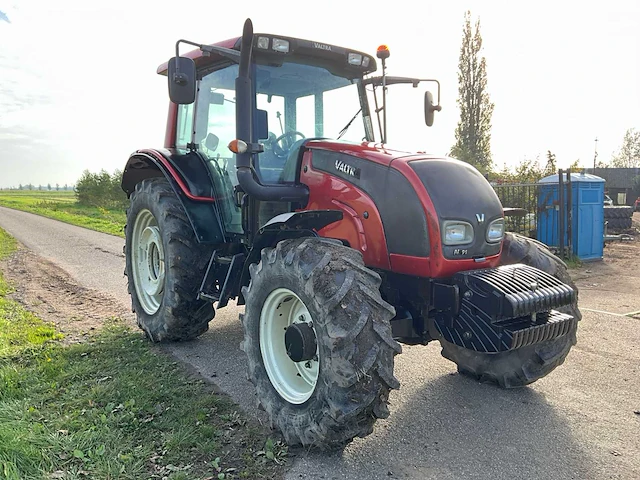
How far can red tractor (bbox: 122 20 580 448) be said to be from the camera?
9.39ft

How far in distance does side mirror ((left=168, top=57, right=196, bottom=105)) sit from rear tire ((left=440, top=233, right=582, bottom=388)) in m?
2.56

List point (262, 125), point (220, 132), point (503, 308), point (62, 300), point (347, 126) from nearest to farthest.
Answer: point (503, 308)
point (262, 125)
point (347, 126)
point (220, 132)
point (62, 300)

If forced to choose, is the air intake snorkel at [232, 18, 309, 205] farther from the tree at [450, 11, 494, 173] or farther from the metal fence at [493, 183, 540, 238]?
the tree at [450, 11, 494, 173]

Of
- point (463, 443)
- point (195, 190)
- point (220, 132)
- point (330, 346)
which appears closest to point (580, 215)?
point (220, 132)

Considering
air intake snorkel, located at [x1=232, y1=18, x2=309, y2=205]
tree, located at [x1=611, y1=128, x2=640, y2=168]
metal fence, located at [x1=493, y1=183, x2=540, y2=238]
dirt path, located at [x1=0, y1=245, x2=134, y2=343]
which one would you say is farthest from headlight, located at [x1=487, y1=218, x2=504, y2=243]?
tree, located at [x1=611, y1=128, x2=640, y2=168]

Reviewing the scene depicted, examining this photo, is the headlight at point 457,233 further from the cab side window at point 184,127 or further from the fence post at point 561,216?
the fence post at point 561,216

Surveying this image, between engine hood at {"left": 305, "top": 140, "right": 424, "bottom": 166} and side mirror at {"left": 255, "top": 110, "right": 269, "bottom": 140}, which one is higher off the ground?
side mirror at {"left": 255, "top": 110, "right": 269, "bottom": 140}

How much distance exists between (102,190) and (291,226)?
3609 cm

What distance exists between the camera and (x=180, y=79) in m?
3.60

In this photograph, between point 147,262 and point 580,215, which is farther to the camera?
point 580,215

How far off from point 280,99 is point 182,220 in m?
1.46

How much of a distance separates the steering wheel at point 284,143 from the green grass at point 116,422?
6.26 feet

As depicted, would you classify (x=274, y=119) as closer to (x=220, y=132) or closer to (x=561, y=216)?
(x=220, y=132)

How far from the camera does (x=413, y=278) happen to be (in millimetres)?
3314
